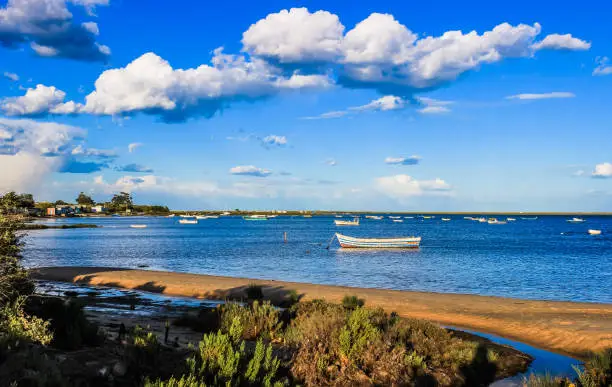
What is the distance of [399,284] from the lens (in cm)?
3250

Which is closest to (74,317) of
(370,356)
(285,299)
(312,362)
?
(312,362)

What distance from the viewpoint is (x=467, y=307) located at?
22.1 meters

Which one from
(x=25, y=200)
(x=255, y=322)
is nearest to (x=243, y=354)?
(x=255, y=322)

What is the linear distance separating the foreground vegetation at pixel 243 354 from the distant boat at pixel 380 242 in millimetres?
53100

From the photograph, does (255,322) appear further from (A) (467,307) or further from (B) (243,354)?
(A) (467,307)

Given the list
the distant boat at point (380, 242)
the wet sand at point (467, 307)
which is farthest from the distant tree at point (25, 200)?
the distant boat at point (380, 242)

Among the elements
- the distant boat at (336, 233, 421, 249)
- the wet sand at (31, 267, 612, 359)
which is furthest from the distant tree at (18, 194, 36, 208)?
the distant boat at (336, 233, 421, 249)

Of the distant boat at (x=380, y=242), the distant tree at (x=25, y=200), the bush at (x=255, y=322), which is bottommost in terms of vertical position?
the distant boat at (x=380, y=242)

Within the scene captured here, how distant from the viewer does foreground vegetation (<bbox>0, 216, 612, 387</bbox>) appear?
779 cm

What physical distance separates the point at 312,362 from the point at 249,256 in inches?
1810

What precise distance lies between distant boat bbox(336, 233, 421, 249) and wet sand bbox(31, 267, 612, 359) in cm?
3727

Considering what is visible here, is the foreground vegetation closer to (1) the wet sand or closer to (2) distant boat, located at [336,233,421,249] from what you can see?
(1) the wet sand

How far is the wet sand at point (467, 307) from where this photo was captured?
1655cm

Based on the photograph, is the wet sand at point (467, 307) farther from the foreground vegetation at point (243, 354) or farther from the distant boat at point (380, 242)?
the distant boat at point (380, 242)
